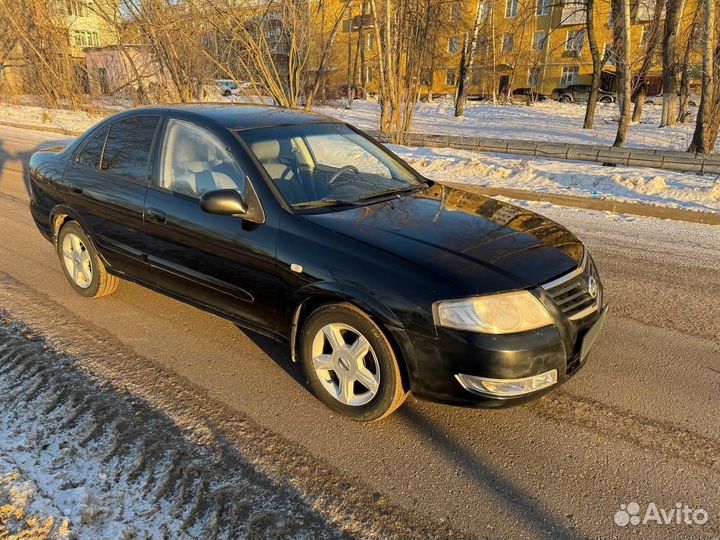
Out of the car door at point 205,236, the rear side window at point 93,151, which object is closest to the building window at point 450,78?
the rear side window at point 93,151

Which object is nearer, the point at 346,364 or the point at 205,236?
the point at 346,364

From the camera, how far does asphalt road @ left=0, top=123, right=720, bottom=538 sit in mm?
2424

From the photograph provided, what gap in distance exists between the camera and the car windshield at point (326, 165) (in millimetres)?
3481

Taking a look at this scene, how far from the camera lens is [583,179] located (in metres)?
9.29

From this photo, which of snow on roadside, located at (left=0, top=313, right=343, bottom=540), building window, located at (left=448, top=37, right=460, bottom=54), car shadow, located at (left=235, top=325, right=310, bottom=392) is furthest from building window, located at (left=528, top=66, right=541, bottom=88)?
snow on roadside, located at (left=0, top=313, right=343, bottom=540)

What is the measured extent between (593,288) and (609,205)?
215 inches

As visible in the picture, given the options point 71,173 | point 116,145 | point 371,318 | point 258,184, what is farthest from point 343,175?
point 71,173

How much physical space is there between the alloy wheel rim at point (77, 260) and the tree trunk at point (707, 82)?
12.2 meters

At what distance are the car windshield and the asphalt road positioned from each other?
3.97ft

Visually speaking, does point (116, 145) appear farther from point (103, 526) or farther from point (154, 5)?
point (154, 5)

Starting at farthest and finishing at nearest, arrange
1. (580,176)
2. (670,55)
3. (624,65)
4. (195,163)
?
(670,55), (624,65), (580,176), (195,163)

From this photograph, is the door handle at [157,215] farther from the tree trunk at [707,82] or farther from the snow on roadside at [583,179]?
the tree trunk at [707,82]

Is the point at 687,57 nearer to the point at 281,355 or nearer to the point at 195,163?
the point at 195,163

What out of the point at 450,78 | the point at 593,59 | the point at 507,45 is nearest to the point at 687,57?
the point at 593,59
